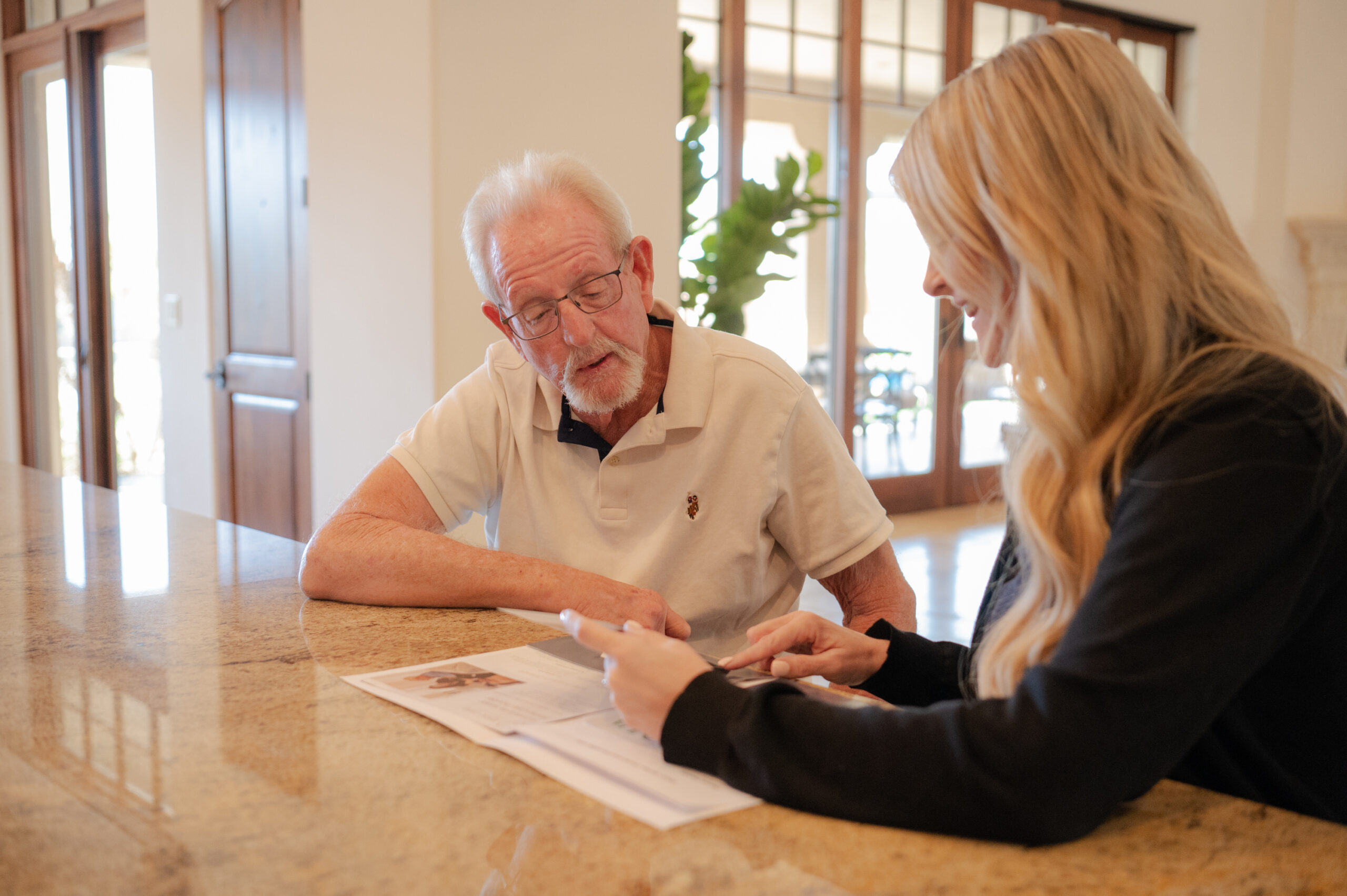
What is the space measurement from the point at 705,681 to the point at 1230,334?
0.47m

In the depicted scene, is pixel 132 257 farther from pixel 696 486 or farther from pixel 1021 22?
pixel 1021 22

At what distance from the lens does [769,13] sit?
17.3ft

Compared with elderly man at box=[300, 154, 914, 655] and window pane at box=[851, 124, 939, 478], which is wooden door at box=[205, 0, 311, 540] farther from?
window pane at box=[851, 124, 939, 478]

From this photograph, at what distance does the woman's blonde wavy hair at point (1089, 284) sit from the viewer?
2.66 feet

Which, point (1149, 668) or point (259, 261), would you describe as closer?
point (1149, 668)

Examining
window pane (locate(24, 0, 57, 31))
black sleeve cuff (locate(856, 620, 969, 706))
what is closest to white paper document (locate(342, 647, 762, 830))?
black sleeve cuff (locate(856, 620, 969, 706))

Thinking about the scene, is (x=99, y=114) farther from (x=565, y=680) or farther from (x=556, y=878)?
(x=556, y=878)

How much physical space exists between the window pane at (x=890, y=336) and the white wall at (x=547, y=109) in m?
2.27

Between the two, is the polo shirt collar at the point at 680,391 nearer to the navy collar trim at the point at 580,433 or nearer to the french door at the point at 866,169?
the navy collar trim at the point at 580,433

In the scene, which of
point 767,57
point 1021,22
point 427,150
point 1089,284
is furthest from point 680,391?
point 1021,22

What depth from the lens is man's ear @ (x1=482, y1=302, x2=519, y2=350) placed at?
167cm

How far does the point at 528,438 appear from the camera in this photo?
1691 millimetres

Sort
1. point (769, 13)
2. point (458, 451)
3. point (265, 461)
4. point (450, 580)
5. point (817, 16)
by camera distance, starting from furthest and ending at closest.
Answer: point (817, 16) < point (769, 13) < point (265, 461) < point (458, 451) < point (450, 580)

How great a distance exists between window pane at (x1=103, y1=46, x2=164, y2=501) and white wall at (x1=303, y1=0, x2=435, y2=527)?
5.02 feet
